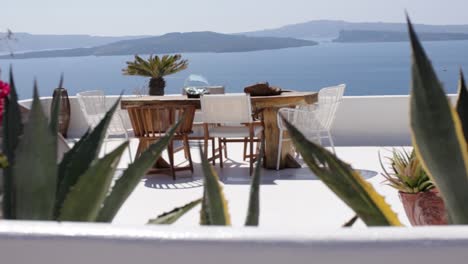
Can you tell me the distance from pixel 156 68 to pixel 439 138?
556 cm

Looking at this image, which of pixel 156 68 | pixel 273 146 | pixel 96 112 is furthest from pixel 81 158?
pixel 156 68

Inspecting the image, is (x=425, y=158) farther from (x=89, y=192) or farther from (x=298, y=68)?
(x=298, y=68)

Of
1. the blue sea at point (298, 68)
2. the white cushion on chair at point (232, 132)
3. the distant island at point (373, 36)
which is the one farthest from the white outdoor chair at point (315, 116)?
the distant island at point (373, 36)

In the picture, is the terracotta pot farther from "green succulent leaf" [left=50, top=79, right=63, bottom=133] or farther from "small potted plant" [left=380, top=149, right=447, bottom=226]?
"green succulent leaf" [left=50, top=79, right=63, bottom=133]

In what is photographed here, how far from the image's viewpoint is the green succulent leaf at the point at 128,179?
1.28 metres

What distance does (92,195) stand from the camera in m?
1.24

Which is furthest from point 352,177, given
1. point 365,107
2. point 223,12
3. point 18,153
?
point 223,12

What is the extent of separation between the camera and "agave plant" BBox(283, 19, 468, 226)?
1.14 meters

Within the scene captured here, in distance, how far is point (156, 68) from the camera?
6570mm

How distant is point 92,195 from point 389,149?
5995 millimetres

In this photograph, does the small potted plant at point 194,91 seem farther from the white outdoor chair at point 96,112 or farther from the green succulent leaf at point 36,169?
the green succulent leaf at point 36,169

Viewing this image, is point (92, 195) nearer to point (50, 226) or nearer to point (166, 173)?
point (50, 226)

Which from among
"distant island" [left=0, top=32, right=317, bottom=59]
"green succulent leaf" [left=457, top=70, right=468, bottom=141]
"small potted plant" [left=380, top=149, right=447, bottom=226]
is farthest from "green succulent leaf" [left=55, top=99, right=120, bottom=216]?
"distant island" [left=0, top=32, right=317, bottom=59]

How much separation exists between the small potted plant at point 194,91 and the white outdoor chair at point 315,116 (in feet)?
2.69
